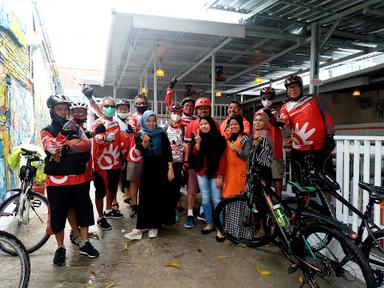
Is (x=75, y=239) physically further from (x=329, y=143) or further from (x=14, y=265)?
(x=329, y=143)

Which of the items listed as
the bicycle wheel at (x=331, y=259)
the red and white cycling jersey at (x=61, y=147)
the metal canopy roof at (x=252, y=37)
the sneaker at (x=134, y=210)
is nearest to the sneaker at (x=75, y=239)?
the red and white cycling jersey at (x=61, y=147)

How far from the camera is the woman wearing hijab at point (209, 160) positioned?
368cm

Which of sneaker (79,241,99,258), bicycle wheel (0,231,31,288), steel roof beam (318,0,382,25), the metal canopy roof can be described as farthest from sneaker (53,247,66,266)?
steel roof beam (318,0,382,25)

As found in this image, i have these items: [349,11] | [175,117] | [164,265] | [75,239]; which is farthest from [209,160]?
[349,11]

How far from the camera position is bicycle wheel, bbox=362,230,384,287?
7.36 feet

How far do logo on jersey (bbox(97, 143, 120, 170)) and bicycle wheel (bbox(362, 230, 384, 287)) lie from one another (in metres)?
3.21

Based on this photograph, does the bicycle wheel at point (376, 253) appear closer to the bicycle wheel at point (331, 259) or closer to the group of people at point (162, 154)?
the bicycle wheel at point (331, 259)

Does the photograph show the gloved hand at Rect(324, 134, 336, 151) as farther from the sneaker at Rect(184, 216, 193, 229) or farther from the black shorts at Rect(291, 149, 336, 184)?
the sneaker at Rect(184, 216, 193, 229)

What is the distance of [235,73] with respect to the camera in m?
10.9

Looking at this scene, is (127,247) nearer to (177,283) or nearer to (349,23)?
(177,283)

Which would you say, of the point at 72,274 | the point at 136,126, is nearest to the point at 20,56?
the point at 136,126

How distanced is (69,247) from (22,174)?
1.07 m

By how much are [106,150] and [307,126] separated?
275 cm

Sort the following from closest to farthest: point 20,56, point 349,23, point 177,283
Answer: point 177,283
point 20,56
point 349,23
